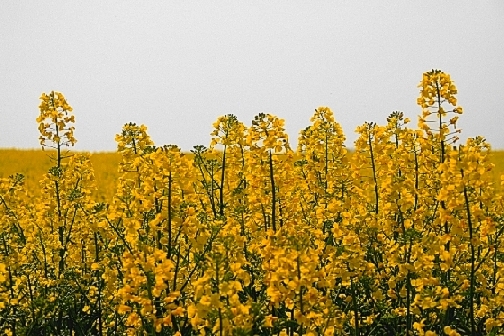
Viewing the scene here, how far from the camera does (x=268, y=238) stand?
12.9ft

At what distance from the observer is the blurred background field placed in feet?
62.2

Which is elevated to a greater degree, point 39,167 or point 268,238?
point 39,167

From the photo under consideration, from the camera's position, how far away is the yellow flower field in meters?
3.67

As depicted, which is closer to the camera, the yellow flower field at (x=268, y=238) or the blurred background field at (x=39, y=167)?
the yellow flower field at (x=268, y=238)

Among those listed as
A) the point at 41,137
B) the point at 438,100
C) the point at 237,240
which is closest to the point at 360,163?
the point at 438,100

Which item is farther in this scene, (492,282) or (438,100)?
(492,282)

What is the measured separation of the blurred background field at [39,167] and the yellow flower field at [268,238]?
36.3ft

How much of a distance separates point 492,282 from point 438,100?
6.16 ft

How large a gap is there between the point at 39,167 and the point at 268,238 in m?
20.2

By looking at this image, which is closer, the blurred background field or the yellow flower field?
the yellow flower field

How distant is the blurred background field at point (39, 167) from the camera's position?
747 inches

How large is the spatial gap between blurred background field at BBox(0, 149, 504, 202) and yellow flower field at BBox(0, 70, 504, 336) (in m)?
11.1

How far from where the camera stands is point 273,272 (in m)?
3.48

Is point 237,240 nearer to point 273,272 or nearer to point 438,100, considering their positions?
point 273,272
